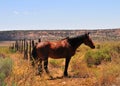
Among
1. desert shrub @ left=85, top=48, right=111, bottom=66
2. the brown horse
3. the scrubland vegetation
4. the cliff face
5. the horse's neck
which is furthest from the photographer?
the cliff face

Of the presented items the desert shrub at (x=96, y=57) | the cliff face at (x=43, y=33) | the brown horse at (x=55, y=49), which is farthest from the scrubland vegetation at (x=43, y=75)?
the cliff face at (x=43, y=33)

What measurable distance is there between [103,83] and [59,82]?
2.33 m

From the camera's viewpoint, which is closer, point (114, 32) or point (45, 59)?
point (45, 59)

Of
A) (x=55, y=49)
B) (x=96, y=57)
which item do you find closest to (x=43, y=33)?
(x=96, y=57)

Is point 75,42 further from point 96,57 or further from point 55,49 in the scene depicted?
point 96,57

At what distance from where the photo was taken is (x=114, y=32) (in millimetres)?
147625

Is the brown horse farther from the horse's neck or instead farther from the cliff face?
the cliff face

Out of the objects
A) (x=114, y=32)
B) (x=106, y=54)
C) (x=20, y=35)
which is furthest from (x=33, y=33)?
(x=106, y=54)

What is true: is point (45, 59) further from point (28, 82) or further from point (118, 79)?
point (28, 82)

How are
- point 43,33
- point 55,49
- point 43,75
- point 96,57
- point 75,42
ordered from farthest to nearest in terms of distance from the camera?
point 43,33 < point 96,57 < point 75,42 < point 55,49 < point 43,75

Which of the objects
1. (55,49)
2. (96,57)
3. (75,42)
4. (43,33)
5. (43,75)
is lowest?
(43,33)

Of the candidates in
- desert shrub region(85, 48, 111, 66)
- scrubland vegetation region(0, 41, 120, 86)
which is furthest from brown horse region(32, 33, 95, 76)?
desert shrub region(85, 48, 111, 66)

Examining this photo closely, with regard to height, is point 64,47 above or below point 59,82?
above

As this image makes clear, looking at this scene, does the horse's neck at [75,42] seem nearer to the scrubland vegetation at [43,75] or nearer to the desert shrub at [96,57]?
the scrubland vegetation at [43,75]
